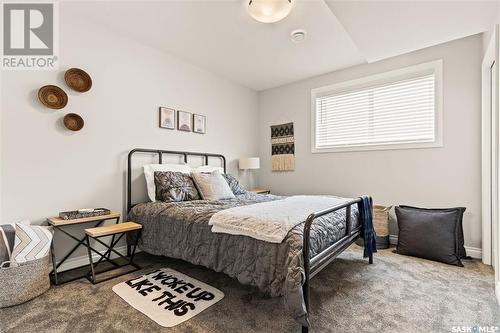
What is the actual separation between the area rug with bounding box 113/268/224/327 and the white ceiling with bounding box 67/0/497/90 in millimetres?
2622

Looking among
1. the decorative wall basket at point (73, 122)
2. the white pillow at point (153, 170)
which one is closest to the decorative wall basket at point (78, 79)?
the decorative wall basket at point (73, 122)

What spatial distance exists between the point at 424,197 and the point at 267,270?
8.68 feet

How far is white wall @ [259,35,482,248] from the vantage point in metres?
2.82

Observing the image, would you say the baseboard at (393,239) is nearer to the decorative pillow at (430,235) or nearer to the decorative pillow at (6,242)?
the decorative pillow at (430,235)

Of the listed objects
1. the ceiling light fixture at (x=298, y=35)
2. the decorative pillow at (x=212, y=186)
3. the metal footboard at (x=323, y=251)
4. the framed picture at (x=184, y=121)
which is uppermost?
the ceiling light fixture at (x=298, y=35)

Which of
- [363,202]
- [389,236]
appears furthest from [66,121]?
[389,236]

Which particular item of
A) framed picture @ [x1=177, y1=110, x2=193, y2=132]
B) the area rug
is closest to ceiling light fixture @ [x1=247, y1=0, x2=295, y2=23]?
framed picture @ [x1=177, y1=110, x2=193, y2=132]

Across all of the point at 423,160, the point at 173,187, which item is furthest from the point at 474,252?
the point at 173,187

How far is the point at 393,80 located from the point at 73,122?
401 centimetres

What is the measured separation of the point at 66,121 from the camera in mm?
2465

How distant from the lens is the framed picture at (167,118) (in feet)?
10.9

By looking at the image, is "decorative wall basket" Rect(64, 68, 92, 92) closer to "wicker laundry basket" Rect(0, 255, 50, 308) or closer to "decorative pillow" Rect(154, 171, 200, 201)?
"decorative pillow" Rect(154, 171, 200, 201)

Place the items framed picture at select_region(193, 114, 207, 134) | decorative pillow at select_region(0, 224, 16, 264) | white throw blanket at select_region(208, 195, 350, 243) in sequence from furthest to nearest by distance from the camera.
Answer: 1. framed picture at select_region(193, 114, 207, 134)
2. decorative pillow at select_region(0, 224, 16, 264)
3. white throw blanket at select_region(208, 195, 350, 243)

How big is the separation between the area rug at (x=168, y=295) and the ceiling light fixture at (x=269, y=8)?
2.41 m
